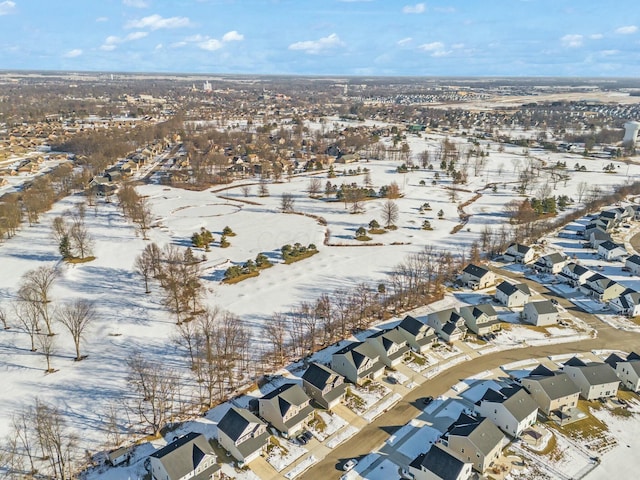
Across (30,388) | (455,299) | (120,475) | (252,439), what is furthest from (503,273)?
(30,388)

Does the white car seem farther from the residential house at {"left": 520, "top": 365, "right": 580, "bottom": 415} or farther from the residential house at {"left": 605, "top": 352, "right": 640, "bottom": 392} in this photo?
the residential house at {"left": 605, "top": 352, "right": 640, "bottom": 392}

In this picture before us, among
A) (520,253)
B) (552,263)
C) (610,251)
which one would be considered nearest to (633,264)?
(610,251)

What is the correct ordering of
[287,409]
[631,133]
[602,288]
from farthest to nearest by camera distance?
[631,133]
[602,288]
[287,409]

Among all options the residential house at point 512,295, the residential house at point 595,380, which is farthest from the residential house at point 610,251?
the residential house at point 595,380

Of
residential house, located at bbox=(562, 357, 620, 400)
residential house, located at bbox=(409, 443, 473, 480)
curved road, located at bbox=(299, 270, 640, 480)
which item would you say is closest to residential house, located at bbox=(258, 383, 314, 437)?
curved road, located at bbox=(299, 270, 640, 480)

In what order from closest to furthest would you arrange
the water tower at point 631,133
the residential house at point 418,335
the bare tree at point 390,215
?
the residential house at point 418,335
the bare tree at point 390,215
the water tower at point 631,133

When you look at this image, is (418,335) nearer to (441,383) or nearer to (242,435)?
(441,383)

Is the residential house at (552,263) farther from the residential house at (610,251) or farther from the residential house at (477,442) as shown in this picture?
the residential house at (477,442)
